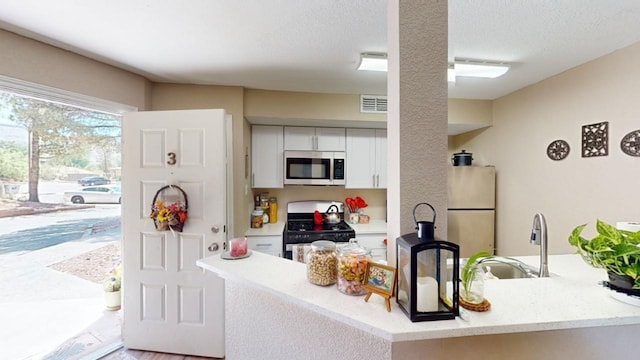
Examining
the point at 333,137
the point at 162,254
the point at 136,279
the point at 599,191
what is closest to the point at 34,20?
the point at 162,254

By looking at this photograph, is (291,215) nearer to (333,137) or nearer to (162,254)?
(333,137)

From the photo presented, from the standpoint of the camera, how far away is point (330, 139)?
3109 millimetres

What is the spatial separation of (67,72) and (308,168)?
2192mm

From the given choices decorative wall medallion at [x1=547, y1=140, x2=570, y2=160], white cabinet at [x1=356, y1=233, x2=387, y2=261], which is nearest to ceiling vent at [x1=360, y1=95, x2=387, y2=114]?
white cabinet at [x1=356, y1=233, x2=387, y2=261]

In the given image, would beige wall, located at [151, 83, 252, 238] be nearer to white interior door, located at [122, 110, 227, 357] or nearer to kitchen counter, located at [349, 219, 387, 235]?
white interior door, located at [122, 110, 227, 357]

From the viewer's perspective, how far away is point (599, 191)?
196 cm

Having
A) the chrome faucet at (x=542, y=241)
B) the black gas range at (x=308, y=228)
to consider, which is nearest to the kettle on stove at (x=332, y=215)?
the black gas range at (x=308, y=228)

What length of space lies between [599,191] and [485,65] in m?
1.33

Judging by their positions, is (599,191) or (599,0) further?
(599,191)

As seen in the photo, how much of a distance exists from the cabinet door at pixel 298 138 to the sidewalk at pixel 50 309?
1950mm

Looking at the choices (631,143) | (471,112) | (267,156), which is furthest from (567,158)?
(267,156)

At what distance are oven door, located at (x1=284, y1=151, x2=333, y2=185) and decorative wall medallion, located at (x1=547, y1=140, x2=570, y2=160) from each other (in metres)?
2.15

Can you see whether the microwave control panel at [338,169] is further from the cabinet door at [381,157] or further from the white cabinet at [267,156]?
the white cabinet at [267,156]

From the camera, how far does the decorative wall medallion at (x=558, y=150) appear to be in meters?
2.21
